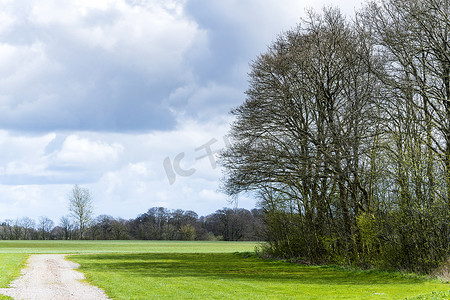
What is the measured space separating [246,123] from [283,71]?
3.77 m

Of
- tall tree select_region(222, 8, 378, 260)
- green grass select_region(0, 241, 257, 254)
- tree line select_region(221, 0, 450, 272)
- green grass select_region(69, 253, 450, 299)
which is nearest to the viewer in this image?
green grass select_region(69, 253, 450, 299)

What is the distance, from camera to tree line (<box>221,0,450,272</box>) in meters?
21.5

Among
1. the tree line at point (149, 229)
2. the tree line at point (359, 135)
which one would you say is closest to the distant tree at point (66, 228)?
the tree line at point (149, 229)

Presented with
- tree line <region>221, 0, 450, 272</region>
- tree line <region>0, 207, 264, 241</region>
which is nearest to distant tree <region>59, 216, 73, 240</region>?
tree line <region>0, 207, 264, 241</region>

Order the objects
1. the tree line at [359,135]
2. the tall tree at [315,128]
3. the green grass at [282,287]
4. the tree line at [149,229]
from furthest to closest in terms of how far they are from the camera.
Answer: the tree line at [149,229], the tall tree at [315,128], the tree line at [359,135], the green grass at [282,287]

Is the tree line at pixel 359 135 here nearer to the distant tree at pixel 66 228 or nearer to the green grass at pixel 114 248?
the green grass at pixel 114 248

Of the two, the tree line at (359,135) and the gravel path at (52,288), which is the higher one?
the tree line at (359,135)

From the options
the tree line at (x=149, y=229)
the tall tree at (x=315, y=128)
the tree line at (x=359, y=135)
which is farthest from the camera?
the tree line at (x=149, y=229)

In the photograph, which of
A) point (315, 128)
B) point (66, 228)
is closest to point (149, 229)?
point (66, 228)

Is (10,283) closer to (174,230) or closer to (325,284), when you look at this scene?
(325,284)

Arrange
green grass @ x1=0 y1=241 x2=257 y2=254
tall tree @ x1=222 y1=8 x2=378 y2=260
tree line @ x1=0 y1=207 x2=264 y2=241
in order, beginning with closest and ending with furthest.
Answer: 1. tall tree @ x1=222 y1=8 x2=378 y2=260
2. green grass @ x1=0 y1=241 x2=257 y2=254
3. tree line @ x1=0 y1=207 x2=264 y2=241

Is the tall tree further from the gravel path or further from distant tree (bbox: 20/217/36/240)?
distant tree (bbox: 20/217/36/240)

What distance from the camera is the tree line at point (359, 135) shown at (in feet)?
70.5

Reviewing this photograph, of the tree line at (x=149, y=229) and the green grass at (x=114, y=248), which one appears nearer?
the green grass at (x=114, y=248)
